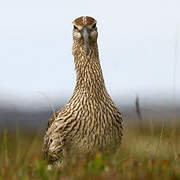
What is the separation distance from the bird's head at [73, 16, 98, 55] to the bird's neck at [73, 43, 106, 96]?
0.45ft

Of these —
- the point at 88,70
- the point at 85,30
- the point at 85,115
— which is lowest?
the point at 85,115

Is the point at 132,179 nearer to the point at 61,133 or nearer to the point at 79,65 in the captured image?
the point at 61,133

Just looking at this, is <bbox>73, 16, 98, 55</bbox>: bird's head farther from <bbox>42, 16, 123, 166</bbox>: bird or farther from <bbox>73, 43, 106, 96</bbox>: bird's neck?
<bbox>73, 43, 106, 96</bbox>: bird's neck

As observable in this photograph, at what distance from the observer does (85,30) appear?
988 cm

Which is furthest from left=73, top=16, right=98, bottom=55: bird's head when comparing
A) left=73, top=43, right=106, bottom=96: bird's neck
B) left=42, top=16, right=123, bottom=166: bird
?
left=73, top=43, right=106, bottom=96: bird's neck

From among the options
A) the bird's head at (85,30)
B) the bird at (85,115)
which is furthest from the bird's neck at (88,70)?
the bird's head at (85,30)

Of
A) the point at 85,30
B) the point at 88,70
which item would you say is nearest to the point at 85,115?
the point at 88,70

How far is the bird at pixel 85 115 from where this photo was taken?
9.61 metres

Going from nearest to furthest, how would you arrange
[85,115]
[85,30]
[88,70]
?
[85,115] → [85,30] → [88,70]

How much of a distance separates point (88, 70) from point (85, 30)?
0.71 metres

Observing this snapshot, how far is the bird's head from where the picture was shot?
32.5 feet

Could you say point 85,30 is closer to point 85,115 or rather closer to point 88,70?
point 88,70

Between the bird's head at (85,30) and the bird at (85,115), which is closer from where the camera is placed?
the bird at (85,115)

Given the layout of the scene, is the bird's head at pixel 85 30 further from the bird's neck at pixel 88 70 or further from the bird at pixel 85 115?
the bird's neck at pixel 88 70
